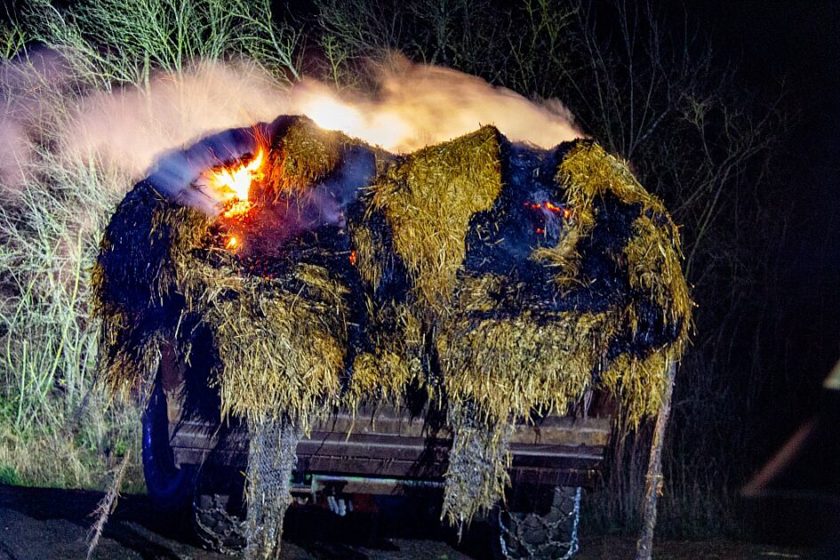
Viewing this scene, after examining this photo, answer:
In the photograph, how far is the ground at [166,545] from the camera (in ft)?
20.1

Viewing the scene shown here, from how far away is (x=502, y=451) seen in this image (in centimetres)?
486

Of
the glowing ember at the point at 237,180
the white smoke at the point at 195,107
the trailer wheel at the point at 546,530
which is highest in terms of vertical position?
the white smoke at the point at 195,107

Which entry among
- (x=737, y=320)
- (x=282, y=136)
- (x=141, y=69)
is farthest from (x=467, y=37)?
(x=282, y=136)

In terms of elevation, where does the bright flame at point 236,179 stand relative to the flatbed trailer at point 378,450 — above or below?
above

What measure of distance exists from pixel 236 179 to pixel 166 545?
2933 mm

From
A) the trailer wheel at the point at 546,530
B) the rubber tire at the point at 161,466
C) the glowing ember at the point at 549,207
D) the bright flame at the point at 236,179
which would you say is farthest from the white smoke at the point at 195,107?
the trailer wheel at the point at 546,530

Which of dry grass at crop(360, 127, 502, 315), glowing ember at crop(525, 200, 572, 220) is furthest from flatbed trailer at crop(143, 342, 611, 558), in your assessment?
glowing ember at crop(525, 200, 572, 220)

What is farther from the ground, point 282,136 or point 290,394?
point 282,136

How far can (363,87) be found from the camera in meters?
11.5

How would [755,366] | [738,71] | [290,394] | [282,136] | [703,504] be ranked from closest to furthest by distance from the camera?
[290,394], [282,136], [703,504], [755,366], [738,71]

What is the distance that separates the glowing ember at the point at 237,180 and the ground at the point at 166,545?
8.90 ft

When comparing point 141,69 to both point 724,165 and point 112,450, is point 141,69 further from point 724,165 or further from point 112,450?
point 724,165

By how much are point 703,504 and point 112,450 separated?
6343 mm

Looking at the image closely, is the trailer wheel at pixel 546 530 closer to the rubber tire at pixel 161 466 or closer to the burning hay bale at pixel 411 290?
the burning hay bale at pixel 411 290
